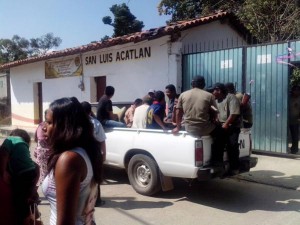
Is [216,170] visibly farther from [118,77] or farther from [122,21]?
[122,21]

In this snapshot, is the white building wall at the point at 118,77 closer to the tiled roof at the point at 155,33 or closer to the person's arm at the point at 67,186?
the tiled roof at the point at 155,33

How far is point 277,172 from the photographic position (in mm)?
7043

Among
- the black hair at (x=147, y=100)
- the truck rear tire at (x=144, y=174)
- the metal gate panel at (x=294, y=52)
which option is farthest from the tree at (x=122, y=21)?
the truck rear tire at (x=144, y=174)

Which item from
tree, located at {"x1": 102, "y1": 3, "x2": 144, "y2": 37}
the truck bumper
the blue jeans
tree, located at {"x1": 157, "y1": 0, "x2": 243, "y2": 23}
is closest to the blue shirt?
the blue jeans

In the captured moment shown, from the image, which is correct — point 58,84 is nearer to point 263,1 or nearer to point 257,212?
point 263,1

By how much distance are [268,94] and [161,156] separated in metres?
4.26

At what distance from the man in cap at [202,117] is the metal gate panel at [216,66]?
12.7 feet

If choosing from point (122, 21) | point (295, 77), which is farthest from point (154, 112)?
point (122, 21)

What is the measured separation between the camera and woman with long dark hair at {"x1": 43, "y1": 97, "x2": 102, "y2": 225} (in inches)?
67.9

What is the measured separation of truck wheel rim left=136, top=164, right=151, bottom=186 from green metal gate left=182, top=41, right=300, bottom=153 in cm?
409

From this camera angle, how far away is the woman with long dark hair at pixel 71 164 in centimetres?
172

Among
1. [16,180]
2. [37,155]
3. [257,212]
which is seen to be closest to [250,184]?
[257,212]

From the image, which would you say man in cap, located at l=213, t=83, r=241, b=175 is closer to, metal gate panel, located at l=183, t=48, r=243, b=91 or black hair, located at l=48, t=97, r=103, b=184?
metal gate panel, located at l=183, t=48, r=243, b=91

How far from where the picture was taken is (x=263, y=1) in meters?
12.4
